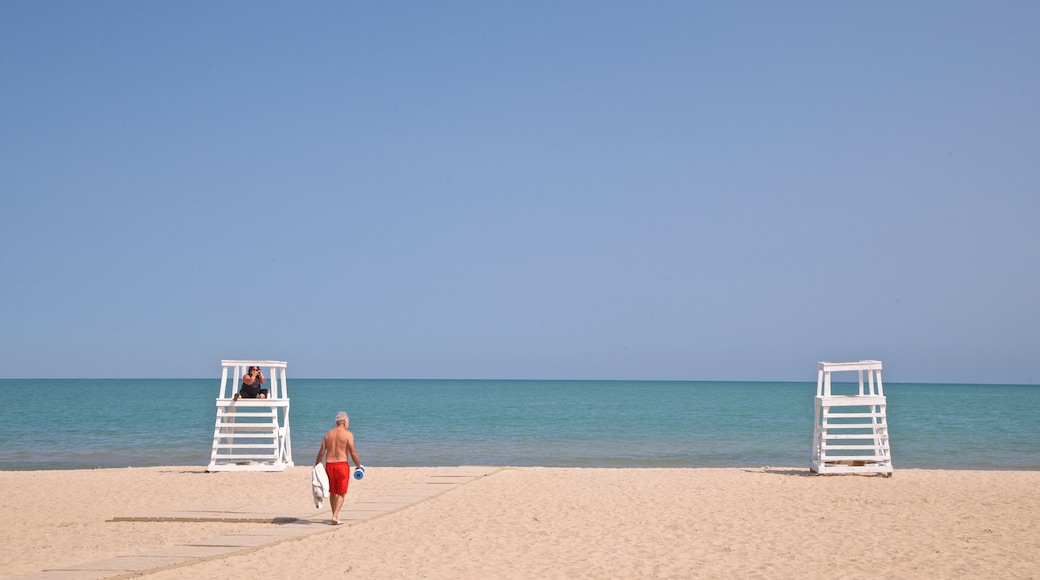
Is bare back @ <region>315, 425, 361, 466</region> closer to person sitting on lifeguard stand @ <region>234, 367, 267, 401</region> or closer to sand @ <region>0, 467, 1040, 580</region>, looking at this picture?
sand @ <region>0, 467, 1040, 580</region>

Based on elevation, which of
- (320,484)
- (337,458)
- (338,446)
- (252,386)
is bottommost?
(320,484)

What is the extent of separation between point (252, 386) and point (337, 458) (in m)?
6.53

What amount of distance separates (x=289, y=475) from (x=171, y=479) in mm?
2074

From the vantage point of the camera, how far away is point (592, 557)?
8.33 meters

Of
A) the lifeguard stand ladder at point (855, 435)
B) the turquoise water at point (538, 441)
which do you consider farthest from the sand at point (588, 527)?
the turquoise water at point (538, 441)

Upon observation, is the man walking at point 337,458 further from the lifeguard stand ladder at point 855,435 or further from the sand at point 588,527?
the lifeguard stand ladder at point 855,435

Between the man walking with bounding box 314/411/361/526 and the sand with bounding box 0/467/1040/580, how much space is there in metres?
0.38

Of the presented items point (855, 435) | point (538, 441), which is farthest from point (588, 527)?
point (538, 441)

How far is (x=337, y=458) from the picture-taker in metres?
9.95

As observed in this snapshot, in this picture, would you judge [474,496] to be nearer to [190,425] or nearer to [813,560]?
[813,560]

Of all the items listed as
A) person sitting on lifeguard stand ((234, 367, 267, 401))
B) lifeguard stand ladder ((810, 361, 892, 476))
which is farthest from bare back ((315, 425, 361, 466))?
lifeguard stand ladder ((810, 361, 892, 476))

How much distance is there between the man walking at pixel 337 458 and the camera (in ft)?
32.4

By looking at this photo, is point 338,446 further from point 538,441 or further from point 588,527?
point 538,441

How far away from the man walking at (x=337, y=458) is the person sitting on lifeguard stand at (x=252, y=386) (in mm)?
6265
